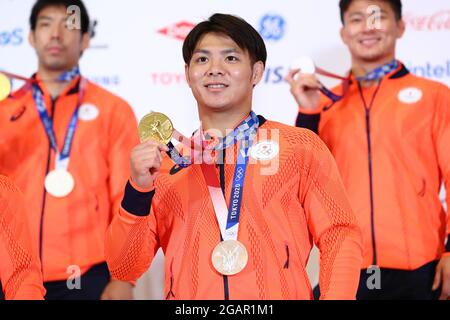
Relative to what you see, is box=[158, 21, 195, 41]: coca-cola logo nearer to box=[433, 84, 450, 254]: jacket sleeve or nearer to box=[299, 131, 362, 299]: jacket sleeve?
box=[433, 84, 450, 254]: jacket sleeve

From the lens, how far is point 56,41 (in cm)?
321

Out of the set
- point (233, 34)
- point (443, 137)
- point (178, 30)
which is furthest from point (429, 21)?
point (233, 34)

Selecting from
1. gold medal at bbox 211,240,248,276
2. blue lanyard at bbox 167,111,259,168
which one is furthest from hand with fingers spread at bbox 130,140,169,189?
gold medal at bbox 211,240,248,276

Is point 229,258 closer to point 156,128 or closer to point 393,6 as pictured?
point 156,128

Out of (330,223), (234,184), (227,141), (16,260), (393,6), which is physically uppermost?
(393,6)

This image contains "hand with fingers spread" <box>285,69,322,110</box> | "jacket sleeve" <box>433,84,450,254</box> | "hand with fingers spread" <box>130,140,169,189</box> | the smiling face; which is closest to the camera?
"hand with fingers spread" <box>130,140,169,189</box>

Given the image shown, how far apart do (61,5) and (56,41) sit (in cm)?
15

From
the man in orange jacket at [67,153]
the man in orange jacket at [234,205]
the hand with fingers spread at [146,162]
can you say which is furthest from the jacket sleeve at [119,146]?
the hand with fingers spread at [146,162]

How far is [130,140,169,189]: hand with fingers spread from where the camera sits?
6.57 feet

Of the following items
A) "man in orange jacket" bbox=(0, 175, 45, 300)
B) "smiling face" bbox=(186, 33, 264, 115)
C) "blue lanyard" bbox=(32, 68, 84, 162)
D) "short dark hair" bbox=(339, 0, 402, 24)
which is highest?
"short dark hair" bbox=(339, 0, 402, 24)

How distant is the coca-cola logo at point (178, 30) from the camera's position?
3.28 meters

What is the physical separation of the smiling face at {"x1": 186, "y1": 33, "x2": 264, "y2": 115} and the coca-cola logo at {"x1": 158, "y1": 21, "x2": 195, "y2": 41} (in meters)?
1.00

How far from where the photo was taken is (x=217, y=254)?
Answer: 2094 millimetres

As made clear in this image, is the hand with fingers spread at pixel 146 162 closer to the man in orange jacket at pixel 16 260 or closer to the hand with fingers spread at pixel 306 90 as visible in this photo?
the man in orange jacket at pixel 16 260
